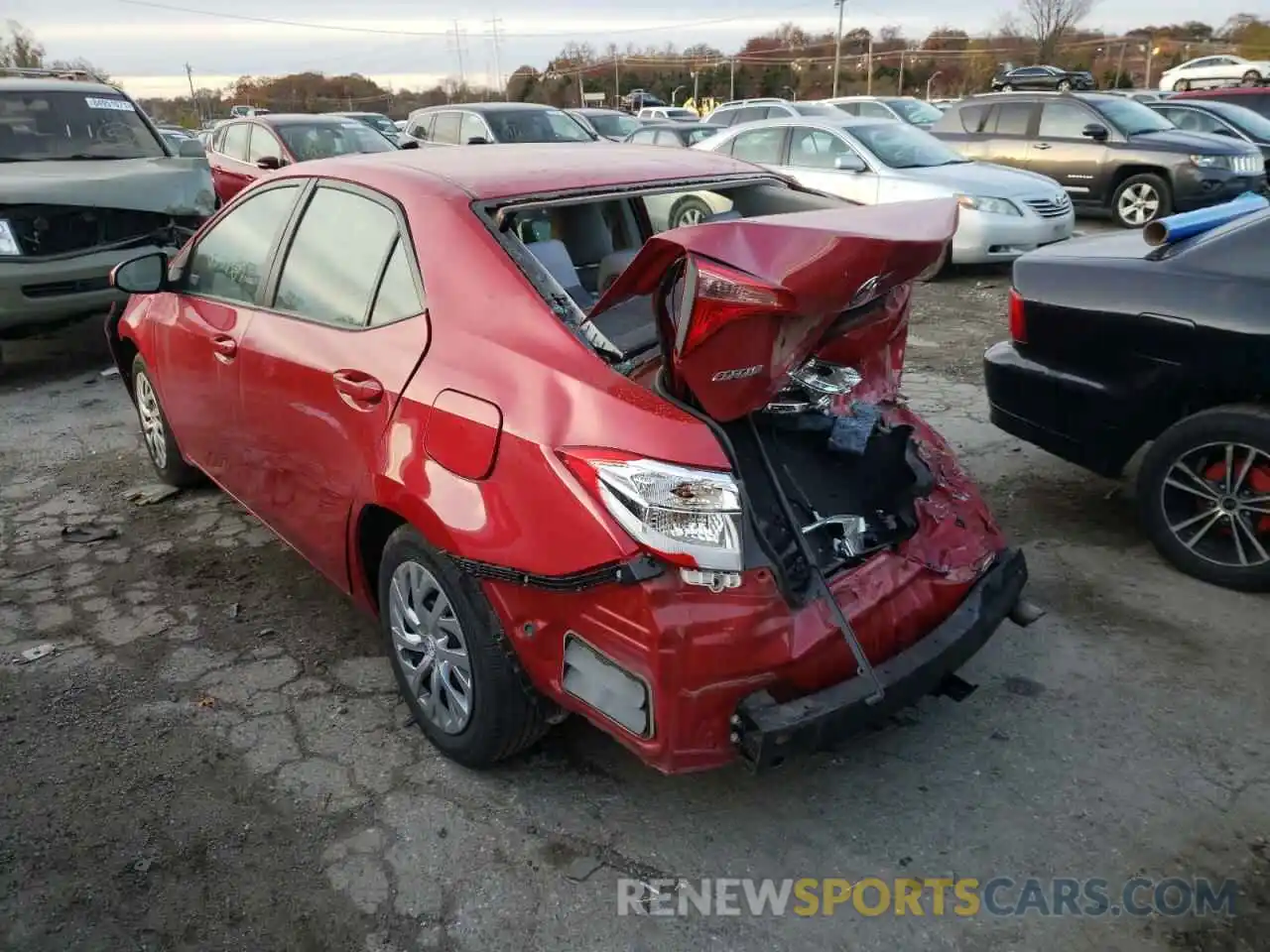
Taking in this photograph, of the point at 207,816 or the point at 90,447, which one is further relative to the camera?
the point at 90,447

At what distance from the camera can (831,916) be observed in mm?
2316

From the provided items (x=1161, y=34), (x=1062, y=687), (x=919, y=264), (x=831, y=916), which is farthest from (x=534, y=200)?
(x=1161, y=34)

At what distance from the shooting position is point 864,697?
7.54 ft

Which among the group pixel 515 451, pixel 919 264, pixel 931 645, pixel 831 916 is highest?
pixel 919 264

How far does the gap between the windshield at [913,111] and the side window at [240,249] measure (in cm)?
1579

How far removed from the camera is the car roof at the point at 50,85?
7488 millimetres

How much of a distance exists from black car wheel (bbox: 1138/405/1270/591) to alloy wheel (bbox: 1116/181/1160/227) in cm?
948

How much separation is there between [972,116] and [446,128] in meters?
7.39

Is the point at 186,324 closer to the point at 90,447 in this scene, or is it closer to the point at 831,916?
the point at 90,447

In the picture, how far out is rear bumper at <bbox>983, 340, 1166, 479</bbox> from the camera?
390 cm

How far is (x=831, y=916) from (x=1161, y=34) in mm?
75724

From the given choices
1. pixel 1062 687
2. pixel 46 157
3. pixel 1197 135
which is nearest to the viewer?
pixel 1062 687

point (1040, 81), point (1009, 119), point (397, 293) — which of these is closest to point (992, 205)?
point (1009, 119)

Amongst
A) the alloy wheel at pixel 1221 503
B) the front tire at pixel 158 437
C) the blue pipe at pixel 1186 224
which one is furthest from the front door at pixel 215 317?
the alloy wheel at pixel 1221 503
